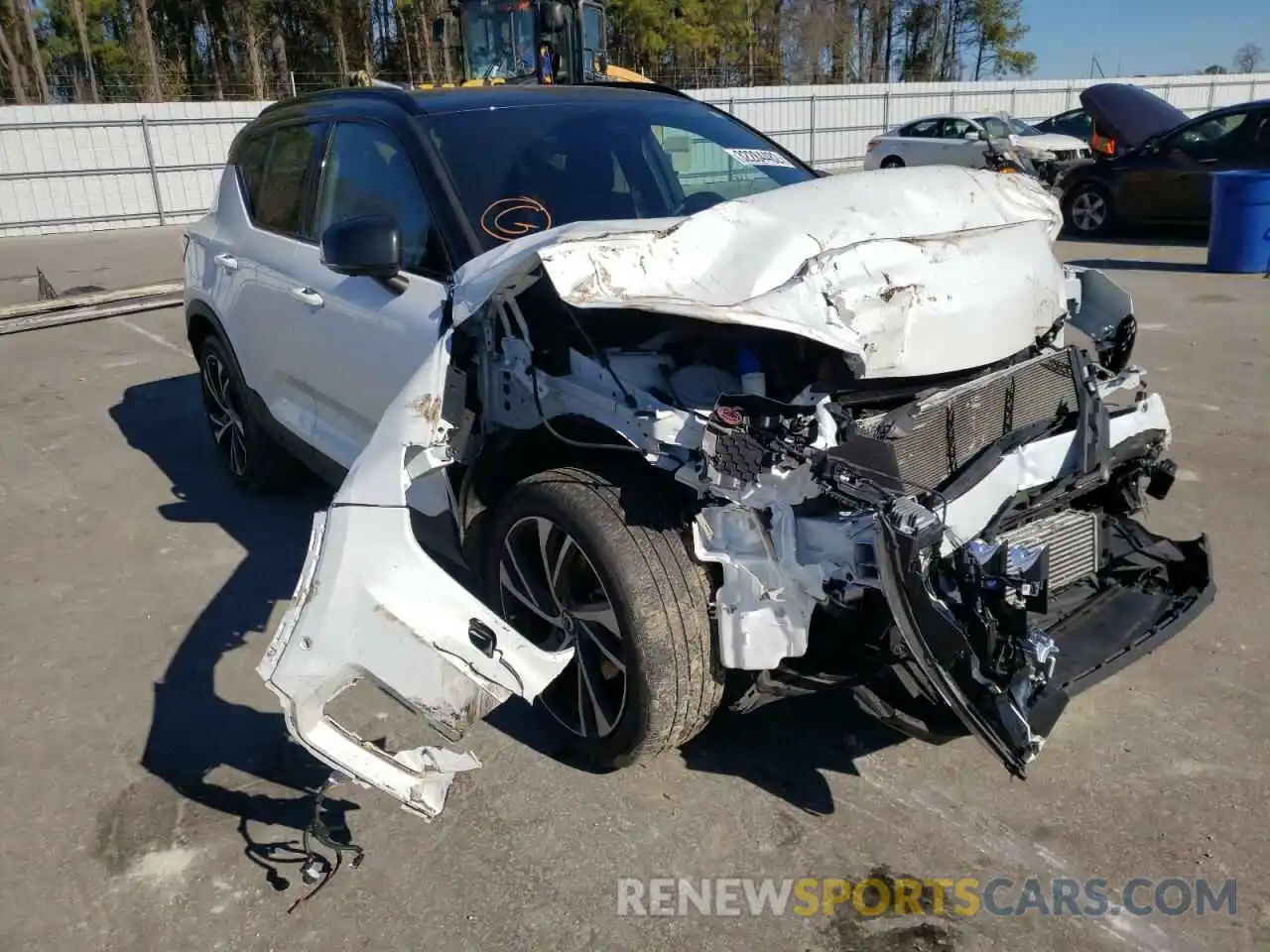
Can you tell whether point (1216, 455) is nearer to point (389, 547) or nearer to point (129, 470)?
point (389, 547)

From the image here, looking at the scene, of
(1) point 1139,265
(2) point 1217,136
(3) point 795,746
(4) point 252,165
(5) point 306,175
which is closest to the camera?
(3) point 795,746

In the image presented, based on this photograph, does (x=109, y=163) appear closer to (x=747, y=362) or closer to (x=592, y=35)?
(x=592, y=35)

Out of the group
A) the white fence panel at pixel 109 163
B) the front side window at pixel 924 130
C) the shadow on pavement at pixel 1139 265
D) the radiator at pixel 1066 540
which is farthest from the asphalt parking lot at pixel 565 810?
the white fence panel at pixel 109 163

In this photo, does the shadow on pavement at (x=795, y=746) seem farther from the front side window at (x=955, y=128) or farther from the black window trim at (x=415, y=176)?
the front side window at (x=955, y=128)

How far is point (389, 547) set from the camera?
8.77ft

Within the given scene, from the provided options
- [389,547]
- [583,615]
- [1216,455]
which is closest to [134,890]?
[389,547]

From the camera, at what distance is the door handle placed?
4016mm

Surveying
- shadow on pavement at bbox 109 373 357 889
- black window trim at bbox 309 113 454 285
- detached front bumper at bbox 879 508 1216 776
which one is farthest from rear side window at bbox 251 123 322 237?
detached front bumper at bbox 879 508 1216 776

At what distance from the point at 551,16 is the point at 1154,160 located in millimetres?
7542

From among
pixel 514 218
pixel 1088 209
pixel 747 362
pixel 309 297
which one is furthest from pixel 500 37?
pixel 747 362

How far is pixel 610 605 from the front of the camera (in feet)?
9.08

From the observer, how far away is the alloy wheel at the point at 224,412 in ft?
17.5

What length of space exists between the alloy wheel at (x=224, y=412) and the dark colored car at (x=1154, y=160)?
1108 cm

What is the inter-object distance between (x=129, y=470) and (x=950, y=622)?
16.7 ft
